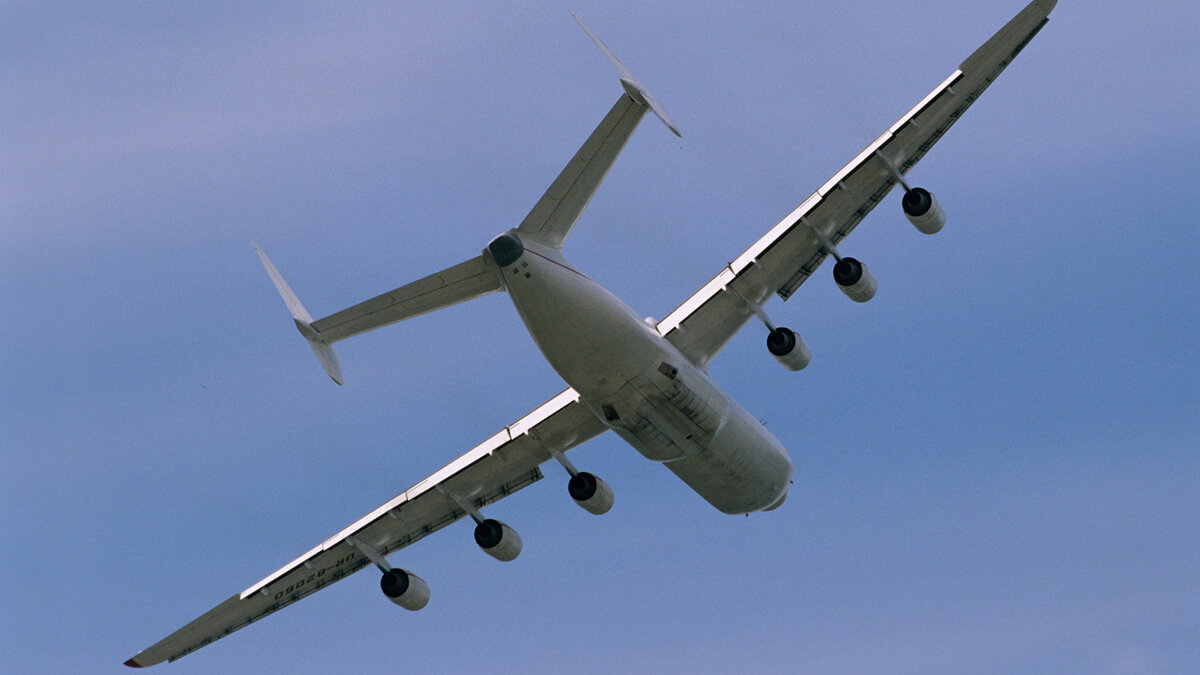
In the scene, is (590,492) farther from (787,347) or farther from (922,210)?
(922,210)

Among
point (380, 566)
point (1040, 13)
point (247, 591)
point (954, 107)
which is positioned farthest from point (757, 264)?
point (247, 591)

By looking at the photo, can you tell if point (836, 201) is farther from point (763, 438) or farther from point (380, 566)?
point (380, 566)

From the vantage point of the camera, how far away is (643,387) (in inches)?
1068

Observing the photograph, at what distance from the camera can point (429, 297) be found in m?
25.6

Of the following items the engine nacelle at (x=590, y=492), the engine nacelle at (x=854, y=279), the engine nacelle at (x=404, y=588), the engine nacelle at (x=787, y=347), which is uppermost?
the engine nacelle at (x=854, y=279)

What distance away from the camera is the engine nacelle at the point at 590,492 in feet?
97.2

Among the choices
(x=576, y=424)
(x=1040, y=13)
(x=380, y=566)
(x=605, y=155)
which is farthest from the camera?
(x=380, y=566)

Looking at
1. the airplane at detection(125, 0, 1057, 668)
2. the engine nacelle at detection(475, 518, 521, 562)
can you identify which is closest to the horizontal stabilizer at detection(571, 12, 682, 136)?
the airplane at detection(125, 0, 1057, 668)

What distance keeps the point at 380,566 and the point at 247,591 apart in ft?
8.29

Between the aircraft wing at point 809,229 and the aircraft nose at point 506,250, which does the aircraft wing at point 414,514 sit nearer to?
the aircraft wing at point 809,229

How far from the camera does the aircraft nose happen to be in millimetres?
24969

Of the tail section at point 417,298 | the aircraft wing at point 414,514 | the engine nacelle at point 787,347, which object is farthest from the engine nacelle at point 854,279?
the tail section at point 417,298

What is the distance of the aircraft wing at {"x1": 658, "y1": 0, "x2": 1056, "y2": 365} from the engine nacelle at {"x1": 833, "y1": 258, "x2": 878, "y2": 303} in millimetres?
454

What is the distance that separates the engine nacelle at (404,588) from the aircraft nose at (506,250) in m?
8.92
